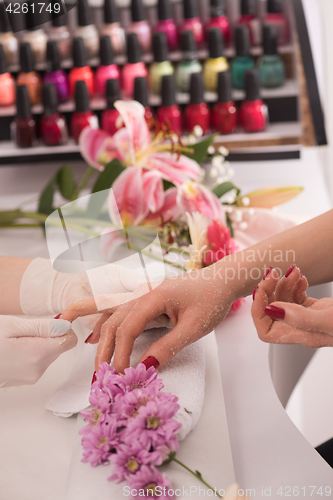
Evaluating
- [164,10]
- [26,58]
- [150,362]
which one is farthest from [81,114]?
[150,362]

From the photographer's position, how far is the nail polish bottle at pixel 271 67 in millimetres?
829

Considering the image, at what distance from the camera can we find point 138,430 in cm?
31

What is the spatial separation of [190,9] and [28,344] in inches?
28.2

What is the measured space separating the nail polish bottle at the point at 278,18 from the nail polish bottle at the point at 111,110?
0.30 metres

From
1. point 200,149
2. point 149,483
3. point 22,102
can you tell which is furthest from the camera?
point 22,102

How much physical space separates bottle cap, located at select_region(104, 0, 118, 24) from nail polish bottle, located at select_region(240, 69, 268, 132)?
10.1 inches

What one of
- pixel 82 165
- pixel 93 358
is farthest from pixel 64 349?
pixel 82 165

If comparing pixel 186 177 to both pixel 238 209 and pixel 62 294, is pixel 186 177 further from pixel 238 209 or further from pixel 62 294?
pixel 62 294

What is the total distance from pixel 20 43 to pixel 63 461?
2.44ft

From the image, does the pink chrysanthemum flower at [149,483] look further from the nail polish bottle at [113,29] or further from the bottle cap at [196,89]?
the nail polish bottle at [113,29]

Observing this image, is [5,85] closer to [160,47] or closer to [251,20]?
[160,47]

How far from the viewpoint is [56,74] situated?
846 mm

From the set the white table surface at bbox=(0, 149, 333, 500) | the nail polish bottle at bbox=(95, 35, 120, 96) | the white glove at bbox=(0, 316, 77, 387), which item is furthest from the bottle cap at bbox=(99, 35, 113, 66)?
the white glove at bbox=(0, 316, 77, 387)

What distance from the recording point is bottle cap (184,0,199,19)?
0.84 metres
